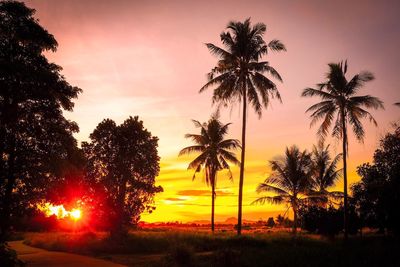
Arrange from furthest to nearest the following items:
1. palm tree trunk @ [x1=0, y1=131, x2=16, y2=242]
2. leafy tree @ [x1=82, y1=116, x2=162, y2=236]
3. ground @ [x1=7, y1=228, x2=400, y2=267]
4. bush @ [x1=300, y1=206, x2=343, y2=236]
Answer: bush @ [x1=300, y1=206, x2=343, y2=236], leafy tree @ [x1=82, y1=116, x2=162, y2=236], palm tree trunk @ [x1=0, y1=131, x2=16, y2=242], ground @ [x1=7, y1=228, x2=400, y2=267]

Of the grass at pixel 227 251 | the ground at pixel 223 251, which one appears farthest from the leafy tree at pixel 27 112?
the grass at pixel 227 251

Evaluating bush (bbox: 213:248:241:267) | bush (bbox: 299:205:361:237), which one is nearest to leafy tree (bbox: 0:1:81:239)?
bush (bbox: 213:248:241:267)

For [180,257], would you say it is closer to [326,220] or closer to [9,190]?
[9,190]

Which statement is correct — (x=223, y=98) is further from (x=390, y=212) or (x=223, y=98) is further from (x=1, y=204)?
(x=1, y=204)

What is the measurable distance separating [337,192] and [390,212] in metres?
8.85

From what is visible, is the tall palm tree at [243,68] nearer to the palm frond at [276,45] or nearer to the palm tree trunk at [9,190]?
the palm frond at [276,45]

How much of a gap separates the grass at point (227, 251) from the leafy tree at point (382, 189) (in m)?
5.07

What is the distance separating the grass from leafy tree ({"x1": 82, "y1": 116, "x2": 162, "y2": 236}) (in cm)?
279

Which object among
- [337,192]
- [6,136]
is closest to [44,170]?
[6,136]

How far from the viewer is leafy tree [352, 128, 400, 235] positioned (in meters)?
26.9

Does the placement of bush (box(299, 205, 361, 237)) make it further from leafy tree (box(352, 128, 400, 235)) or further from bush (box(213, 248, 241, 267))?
bush (box(213, 248, 241, 267))

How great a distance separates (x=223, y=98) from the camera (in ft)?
95.7

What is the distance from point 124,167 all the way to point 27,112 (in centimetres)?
1325

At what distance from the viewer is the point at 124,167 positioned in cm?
3033
